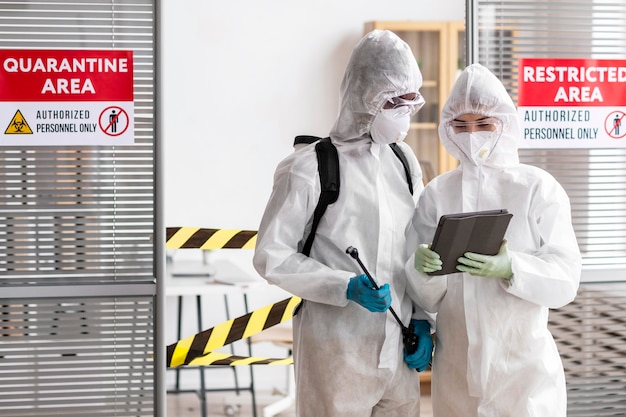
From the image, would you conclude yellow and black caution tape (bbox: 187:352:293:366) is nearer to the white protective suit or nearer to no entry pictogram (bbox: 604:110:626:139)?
the white protective suit

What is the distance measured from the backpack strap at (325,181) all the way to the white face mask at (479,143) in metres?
0.34

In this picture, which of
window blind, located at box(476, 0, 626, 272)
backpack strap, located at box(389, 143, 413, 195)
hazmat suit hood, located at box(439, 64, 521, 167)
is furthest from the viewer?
window blind, located at box(476, 0, 626, 272)

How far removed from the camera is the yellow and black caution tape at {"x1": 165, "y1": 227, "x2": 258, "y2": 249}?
357 centimetres

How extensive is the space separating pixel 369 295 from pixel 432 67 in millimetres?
3765

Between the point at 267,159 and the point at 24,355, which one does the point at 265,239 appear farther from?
the point at 267,159

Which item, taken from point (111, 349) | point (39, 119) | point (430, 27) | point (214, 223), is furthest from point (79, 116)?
point (430, 27)

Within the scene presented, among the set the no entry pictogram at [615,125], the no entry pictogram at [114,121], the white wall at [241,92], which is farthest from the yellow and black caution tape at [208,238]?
the white wall at [241,92]

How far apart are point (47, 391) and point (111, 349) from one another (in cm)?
25

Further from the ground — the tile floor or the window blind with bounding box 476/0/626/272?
the window blind with bounding box 476/0/626/272

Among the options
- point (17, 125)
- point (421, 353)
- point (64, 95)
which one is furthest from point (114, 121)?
point (421, 353)

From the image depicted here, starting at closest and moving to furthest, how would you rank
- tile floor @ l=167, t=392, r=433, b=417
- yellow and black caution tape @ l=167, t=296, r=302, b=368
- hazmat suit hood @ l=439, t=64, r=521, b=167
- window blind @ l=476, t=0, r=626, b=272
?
hazmat suit hood @ l=439, t=64, r=521, b=167
window blind @ l=476, t=0, r=626, b=272
yellow and black caution tape @ l=167, t=296, r=302, b=368
tile floor @ l=167, t=392, r=433, b=417

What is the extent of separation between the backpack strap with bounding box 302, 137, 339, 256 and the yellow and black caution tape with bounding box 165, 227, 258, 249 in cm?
134

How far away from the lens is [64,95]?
9.00 ft

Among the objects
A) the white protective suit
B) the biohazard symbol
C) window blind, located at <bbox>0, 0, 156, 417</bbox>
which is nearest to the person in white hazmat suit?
the white protective suit
